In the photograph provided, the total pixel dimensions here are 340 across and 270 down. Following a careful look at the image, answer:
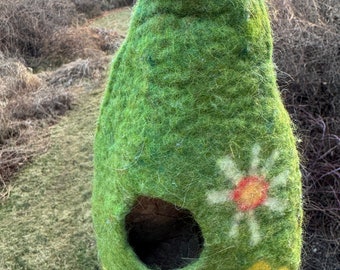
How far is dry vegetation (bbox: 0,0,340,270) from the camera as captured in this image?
126 inches

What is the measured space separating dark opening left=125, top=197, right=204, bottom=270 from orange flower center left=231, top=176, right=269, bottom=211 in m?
0.46

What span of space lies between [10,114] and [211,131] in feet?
12.2

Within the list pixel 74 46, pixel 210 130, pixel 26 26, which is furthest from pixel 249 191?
pixel 26 26

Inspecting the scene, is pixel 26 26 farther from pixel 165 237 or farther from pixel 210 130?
pixel 210 130

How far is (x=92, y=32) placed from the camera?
7.35 metres

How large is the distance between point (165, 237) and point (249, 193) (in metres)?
0.73

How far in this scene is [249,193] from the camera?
1.41m

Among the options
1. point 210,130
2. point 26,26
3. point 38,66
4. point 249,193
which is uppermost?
point 210,130

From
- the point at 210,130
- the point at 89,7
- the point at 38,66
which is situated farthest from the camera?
the point at 89,7

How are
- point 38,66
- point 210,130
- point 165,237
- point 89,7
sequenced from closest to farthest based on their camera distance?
1. point 210,130
2. point 165,237
3. point 38,66
4. point 89,7

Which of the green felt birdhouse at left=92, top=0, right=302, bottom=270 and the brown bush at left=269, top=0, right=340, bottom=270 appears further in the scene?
the brown bush at left=269, top=0, right=340, bottom=270

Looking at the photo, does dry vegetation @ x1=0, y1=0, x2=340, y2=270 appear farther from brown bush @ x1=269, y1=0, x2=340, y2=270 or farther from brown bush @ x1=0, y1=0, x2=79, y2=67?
brown bush @ x1=0, y1=0, x2=79, y2=67

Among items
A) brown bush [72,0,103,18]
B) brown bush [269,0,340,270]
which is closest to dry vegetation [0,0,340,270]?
brown bush [269,0,340,270]

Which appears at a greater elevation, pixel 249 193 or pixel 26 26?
pixel 249 193
